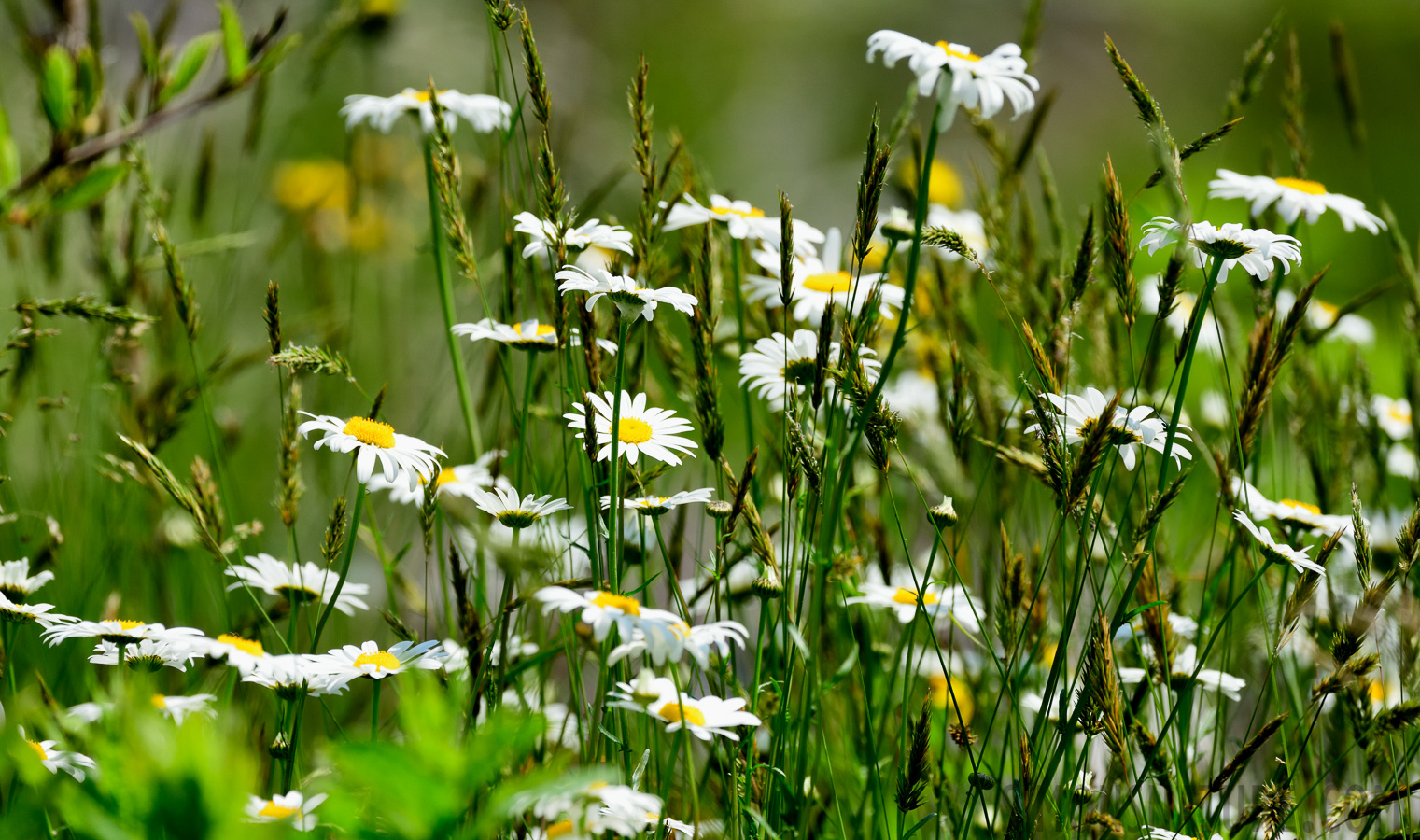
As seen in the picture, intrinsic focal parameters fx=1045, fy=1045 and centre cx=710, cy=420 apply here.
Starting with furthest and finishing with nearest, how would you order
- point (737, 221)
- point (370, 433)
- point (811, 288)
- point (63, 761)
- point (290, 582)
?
1. point (811, 288)
2. point (737, 221)
3. point (290, 582)
4. point (370, 433)
5. point (63, 761)

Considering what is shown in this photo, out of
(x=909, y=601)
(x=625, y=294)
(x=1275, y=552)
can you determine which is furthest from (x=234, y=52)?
(x=1275, y=552)

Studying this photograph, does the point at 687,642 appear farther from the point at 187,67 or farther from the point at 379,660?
the point at 187,67

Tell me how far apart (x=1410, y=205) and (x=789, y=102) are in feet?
11.2

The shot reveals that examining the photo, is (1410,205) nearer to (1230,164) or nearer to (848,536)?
(1230,164)

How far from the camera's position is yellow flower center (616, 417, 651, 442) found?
906 mm

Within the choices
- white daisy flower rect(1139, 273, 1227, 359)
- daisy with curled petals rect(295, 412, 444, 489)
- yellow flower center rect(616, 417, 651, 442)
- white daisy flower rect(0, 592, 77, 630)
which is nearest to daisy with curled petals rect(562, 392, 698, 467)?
yellow flower center rect(616, 417, 651, 442)

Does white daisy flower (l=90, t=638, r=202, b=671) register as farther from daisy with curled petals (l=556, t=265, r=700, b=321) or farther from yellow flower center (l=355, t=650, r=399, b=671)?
daisy with curled petals (l=556, t=265, r=700, b=321)

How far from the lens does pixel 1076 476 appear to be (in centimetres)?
79

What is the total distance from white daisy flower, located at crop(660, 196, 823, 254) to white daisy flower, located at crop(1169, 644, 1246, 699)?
0.57m

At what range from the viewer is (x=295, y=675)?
0.79 m

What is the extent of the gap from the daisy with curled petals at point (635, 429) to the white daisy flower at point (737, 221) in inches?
9.1

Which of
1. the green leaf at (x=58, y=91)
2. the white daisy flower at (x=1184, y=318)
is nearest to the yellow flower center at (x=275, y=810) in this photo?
the green leaf at (x=58, y=91)

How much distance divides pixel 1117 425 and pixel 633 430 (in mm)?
417

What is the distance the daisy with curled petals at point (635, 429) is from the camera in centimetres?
87
